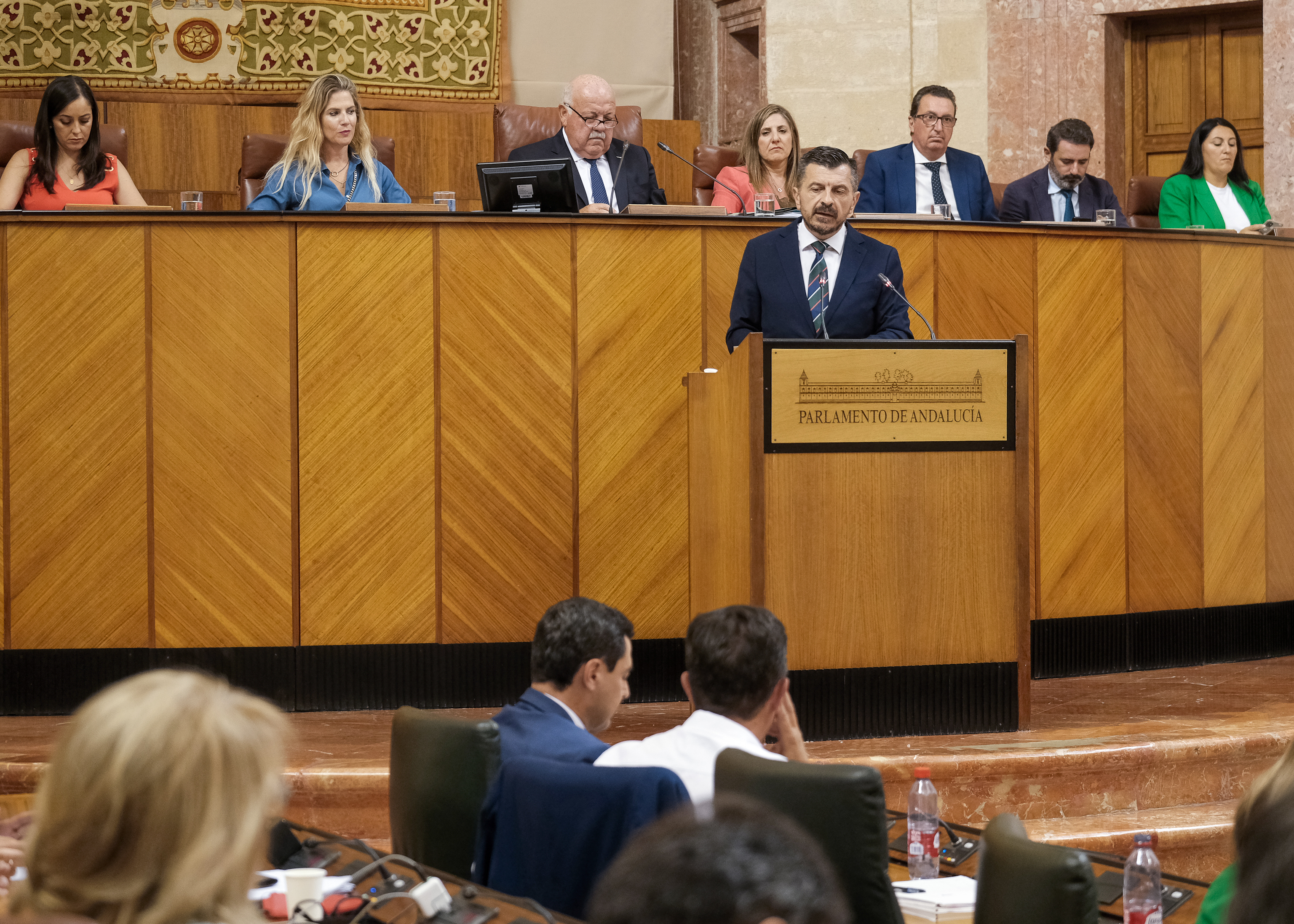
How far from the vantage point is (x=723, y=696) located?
2.46 metres

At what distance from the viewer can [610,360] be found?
Result: 4.67 metres

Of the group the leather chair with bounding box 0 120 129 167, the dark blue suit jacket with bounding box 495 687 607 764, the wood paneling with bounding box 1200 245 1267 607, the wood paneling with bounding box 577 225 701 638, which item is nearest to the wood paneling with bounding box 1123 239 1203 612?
the wood paneling with bounding box 1200 245 1267 607

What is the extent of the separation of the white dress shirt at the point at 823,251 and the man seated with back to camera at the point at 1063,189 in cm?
204

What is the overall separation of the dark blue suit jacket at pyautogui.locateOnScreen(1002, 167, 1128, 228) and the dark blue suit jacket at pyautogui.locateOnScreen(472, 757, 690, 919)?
4379 millimetres

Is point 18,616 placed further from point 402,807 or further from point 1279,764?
point 1279,764

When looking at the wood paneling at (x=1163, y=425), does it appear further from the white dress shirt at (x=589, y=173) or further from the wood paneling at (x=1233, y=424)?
the white dress shirt at (x=589, y=173)

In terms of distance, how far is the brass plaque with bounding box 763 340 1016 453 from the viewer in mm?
3854

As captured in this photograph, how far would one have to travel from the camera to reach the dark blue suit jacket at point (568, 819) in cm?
210

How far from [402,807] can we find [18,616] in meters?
2.36

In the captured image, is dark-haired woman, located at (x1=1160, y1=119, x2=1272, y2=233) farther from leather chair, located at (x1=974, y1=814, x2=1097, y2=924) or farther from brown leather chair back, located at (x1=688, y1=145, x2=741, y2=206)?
leather chair, located at (x1=974, y1=814, x2=1097, y2=924)

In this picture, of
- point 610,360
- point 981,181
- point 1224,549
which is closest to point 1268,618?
point 1224,549

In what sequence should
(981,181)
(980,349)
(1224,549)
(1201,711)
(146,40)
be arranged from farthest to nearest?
(146,40) → (981,181) → (1224,549) → (1201,711) → (980,349)

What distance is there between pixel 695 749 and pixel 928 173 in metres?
4.12

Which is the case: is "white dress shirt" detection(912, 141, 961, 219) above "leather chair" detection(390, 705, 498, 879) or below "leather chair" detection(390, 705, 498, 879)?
above
